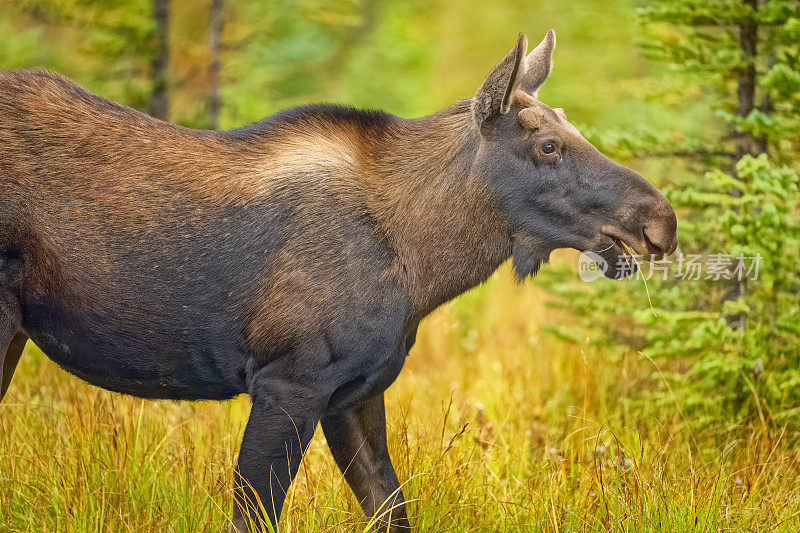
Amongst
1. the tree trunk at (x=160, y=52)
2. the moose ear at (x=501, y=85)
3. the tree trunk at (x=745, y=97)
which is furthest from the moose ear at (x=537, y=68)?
the tree trunk at (x=160, y=52)

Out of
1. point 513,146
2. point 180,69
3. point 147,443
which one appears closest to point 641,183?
point 513,146

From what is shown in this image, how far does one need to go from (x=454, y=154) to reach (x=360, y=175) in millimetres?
433

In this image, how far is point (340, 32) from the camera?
87.9 feet

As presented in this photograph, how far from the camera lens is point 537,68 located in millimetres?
4238

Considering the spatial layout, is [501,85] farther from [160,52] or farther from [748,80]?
[160,52]

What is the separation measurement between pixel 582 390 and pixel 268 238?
4.01m

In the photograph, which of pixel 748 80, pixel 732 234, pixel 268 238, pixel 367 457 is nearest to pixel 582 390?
pixel 732 234

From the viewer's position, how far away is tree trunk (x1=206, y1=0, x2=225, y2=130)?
10.2m

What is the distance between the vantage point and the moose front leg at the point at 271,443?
12.0 ft

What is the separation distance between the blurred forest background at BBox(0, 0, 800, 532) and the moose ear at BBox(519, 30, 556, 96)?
4.49 ft

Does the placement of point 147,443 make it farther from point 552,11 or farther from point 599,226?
point 552,11

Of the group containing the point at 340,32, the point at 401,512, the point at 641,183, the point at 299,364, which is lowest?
the point at 340,32

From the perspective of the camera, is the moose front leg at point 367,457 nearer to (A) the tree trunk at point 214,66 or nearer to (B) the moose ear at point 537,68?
(B) the moose ear at point 537,68

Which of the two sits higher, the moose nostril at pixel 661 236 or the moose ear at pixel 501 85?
the moose ear at pixel 501 85
